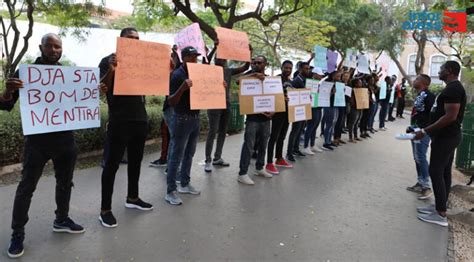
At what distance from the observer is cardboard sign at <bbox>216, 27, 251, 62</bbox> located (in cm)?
481

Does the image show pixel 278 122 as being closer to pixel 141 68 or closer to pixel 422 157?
pixel 422 157

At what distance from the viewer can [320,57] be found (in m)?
7.29

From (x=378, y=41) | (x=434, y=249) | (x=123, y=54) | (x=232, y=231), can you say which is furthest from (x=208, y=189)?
(x=378, y=41)

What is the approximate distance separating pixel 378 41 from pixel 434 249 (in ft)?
69.3

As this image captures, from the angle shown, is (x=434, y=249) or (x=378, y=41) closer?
(x=434, y=249)

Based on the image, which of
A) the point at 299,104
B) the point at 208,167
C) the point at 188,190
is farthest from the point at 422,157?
the point at 188,190

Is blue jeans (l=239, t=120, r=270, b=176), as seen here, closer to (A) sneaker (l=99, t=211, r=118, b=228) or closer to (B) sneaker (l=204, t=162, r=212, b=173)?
(B) sneaker (l=204, t=162, r=212, b=173)

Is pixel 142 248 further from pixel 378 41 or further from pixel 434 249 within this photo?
pixel 378 41

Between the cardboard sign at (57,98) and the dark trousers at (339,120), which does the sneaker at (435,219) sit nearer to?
the cardboard sign at (57,98)

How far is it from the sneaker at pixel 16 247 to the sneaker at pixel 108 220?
77 centimetres

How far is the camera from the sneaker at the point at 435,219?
4289 millimetres

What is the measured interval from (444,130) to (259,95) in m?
2.35

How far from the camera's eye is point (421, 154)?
17.0 feet

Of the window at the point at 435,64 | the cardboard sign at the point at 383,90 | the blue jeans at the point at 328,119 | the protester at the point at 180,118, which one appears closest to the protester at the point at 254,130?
the protester at the point at 180,118
